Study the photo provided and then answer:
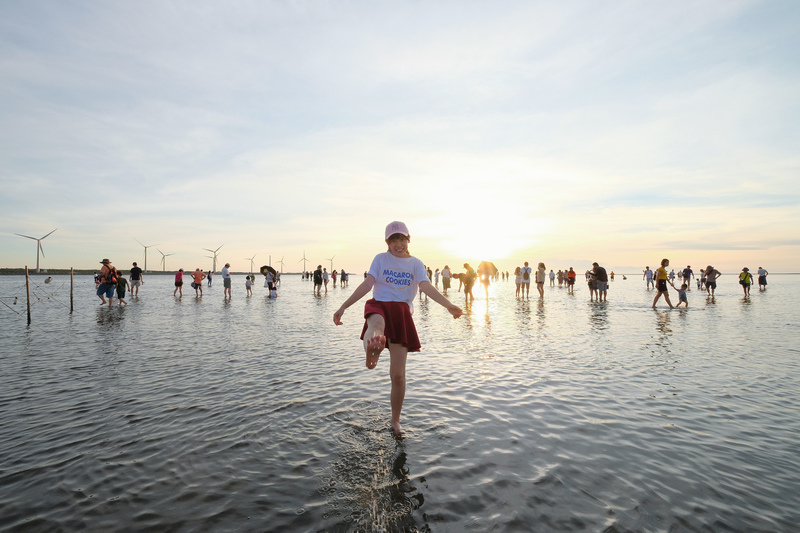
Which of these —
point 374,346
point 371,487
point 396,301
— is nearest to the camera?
point 371,487

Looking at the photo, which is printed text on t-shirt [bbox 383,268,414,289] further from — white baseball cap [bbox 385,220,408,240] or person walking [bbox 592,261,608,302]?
person walking [bbox 592,261,608,302]

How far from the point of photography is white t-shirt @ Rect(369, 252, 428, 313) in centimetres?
457

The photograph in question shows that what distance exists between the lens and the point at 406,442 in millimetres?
4344

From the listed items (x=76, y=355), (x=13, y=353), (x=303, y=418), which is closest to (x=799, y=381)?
(x=303, y=418)

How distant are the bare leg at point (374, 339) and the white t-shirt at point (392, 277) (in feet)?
1.05

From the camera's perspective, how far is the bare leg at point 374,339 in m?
3.97

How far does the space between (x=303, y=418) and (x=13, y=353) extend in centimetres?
887

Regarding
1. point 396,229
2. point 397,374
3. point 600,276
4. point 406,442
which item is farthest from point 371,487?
point 600,276

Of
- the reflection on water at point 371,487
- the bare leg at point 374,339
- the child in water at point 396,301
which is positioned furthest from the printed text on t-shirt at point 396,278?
the reflection on water at point 371,487

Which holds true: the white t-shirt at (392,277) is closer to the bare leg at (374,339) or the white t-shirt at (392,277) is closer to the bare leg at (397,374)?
the bare leg at (374,339)

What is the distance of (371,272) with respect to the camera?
4652 millimetres

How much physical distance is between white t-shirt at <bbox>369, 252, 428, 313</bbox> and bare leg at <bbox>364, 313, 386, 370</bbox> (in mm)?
321

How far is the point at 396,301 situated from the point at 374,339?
28.3 inches

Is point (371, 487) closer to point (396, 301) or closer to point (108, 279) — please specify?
point (396, 301)
